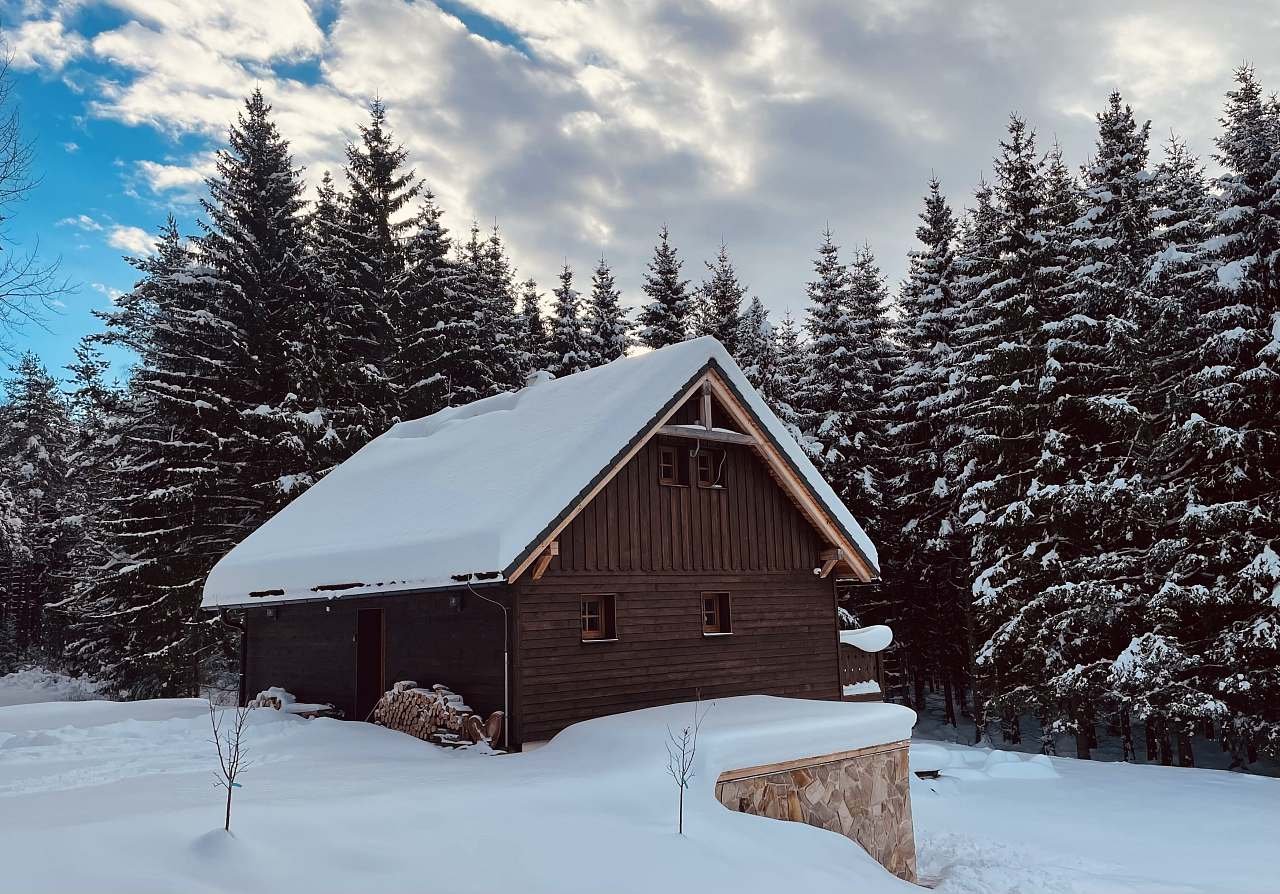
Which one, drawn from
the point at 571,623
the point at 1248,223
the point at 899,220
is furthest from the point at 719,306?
the point at 571,623

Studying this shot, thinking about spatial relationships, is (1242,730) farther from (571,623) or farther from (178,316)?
(178,316)

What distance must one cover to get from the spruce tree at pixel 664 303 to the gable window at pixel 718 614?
17.5 metres

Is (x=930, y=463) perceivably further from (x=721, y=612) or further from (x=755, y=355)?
(x=721, y=612)

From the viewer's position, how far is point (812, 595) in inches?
678

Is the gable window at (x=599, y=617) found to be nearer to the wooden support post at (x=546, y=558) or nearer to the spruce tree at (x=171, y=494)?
the wooden support post at (x=546, y=558)

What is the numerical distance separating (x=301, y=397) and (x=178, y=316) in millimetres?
4024

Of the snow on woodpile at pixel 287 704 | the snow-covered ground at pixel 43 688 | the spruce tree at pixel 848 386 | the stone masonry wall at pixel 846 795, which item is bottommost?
the snow-covered ground at pixel 43 688

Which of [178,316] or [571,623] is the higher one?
[178,316]

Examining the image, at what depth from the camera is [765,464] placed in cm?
1669

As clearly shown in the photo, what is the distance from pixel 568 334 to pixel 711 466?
1863cm

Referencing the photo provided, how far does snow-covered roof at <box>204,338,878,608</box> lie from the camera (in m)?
12.5

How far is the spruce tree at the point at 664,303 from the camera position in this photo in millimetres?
32344

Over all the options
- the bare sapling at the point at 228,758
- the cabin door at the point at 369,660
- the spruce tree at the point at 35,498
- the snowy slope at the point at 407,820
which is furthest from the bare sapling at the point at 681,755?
the spruce tree at the point at 35,498

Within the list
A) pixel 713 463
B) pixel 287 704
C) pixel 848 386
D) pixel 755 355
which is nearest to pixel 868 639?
pixel 713 463
